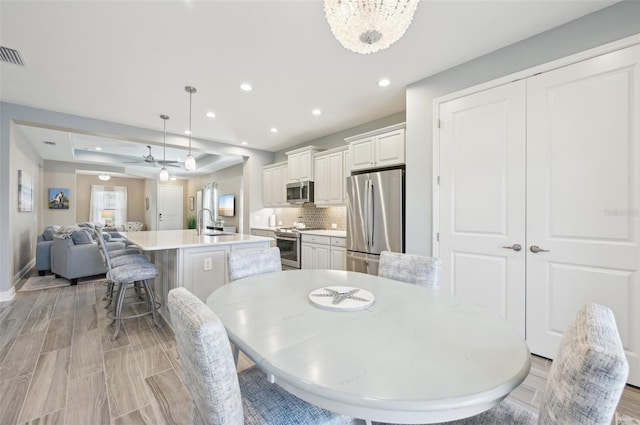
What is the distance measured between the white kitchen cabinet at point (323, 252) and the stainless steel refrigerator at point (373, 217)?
0.25m

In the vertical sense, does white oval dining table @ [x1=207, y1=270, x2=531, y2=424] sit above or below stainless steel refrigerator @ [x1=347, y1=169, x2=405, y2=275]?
below

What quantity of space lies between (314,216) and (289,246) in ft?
2.86

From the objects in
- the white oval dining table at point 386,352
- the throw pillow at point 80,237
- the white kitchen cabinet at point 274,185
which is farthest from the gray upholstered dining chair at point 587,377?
the throw pillow at point 80,237

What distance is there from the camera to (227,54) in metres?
2.45

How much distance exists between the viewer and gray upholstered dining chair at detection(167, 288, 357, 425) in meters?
0.76

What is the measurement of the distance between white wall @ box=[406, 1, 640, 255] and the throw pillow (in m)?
5.14

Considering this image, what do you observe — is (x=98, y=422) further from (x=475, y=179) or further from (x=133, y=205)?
(x=133, y=205)

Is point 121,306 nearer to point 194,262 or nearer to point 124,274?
point 124,274

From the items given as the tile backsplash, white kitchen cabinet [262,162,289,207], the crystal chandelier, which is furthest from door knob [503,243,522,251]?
white kitchen cabinet [262,162,289,207]

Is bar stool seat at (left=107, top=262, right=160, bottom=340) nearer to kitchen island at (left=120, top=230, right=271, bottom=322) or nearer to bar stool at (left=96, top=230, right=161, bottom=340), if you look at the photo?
bar stool at (left=96, top=230, right=161, bottom=340)

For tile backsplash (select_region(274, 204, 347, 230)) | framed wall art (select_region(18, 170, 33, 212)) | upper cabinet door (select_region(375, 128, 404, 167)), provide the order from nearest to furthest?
upper cabinet door (select_region(375, 128, 404, 167)), framed wall art (select_region(18, 170, 33, 212)), tile backsplash (select_region(274, 204, 347, 230))

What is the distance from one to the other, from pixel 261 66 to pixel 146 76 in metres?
1.26

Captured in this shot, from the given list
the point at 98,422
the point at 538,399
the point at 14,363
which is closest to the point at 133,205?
the point at 14,363

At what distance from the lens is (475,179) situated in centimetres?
248
